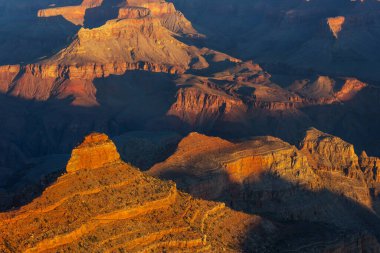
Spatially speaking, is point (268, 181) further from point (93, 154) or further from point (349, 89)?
point (349, 89)

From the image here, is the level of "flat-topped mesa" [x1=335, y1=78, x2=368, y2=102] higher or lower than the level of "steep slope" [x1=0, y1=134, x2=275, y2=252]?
lower

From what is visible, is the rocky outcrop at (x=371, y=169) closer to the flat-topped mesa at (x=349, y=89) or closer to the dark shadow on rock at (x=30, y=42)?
the flat-topped mesa at (x=349, y=89)

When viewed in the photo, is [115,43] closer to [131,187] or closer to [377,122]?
[377,122]

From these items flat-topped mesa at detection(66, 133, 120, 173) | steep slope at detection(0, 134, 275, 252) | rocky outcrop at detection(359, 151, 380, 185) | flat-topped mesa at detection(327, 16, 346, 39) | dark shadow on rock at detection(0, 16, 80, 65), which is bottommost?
dark shadow on rock at detection(0, 16, 80, 65)

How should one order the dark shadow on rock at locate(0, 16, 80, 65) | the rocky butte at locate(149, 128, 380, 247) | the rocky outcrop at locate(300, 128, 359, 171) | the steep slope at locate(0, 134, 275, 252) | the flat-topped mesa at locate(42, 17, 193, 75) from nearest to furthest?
the steep slope at locate(0, 134, 275, 252), the rocky butte at locate(149, 128, 380, 247), the rocky outcrop at locate(300, 128, 359, 171), the flat-topped mesa at locate(42, 17, 193, 75), the dark shadow on rock at locate(0, 16, 80, 65)

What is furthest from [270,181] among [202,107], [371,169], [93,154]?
[202,107]

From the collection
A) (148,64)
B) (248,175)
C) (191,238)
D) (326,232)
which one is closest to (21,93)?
(148,64)

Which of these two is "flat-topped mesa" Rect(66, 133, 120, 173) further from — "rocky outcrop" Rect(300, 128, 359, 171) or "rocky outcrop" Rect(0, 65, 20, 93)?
"rocky outcrop" Rect(0, 65, 20, 93)

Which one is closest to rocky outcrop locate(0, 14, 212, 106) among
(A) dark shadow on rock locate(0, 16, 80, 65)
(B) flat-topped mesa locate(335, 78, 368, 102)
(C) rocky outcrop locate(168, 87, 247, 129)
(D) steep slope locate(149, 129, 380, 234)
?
(A) dark shadow on rock locate(0, 16, 80, 65)

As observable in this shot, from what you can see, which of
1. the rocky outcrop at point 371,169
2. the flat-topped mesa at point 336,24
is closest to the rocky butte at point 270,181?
the rocky outcrop at point 371,169

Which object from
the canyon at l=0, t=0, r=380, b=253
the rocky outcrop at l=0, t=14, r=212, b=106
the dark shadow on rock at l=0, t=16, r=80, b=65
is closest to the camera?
the canyon at l=0, t=0, r=380, b=253
